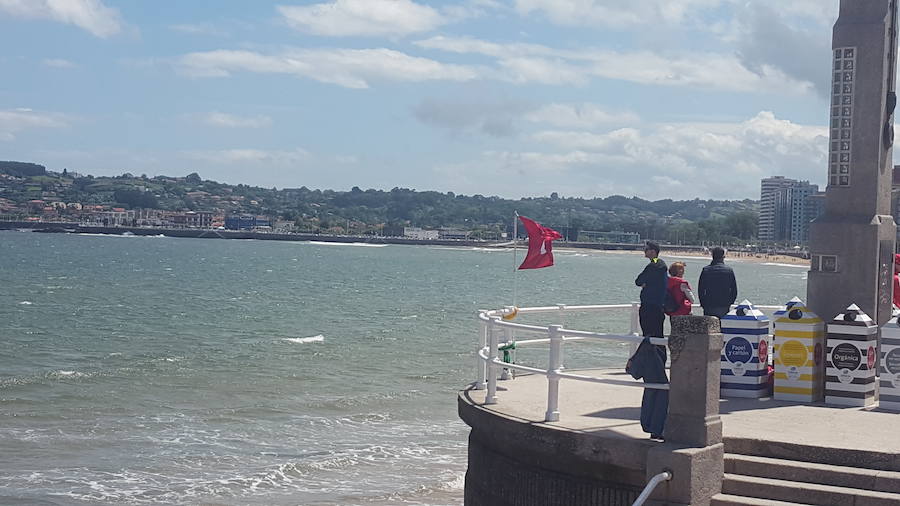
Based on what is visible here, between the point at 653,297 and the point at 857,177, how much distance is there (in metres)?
3.86

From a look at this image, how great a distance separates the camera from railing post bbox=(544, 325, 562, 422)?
913cm

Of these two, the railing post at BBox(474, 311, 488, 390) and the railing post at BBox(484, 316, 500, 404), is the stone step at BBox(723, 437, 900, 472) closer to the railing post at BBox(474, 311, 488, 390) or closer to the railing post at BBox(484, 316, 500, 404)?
the railing post at BBox(484, 316, 500, 404)

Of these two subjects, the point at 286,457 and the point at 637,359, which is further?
the point at 286,457

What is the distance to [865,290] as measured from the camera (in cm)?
1184

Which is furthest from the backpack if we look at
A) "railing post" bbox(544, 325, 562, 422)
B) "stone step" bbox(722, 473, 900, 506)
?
"stone step" bbox(722, 473, 900, 506)

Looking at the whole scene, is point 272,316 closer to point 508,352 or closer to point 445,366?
point 445,366

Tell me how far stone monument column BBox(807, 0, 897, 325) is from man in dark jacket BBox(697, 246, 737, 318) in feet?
4.46

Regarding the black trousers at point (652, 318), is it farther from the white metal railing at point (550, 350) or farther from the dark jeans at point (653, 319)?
the white metal railing at point (550, 350)

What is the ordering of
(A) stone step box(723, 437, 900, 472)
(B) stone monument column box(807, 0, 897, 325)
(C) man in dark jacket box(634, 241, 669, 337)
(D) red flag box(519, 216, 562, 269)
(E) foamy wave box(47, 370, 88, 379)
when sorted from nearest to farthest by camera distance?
(A) stone step box(723, 437, 900, 472), (C) man in dark jacket box(634, 241, 669, 337), (B) stone monument column box(807, 0, 897, 325), (D) red flag box(519, 216, 562, 269), (E) foamy wave box(47, 370, 88, 379)

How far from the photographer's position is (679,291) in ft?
34.4

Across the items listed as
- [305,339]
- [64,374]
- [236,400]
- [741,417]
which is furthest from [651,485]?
[305,339]

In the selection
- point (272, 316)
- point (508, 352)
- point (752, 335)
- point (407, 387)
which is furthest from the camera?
point (272, 316)

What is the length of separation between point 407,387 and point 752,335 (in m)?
17.2

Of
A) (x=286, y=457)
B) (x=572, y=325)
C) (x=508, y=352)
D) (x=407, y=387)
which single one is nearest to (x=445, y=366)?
(x=407, y=387)
